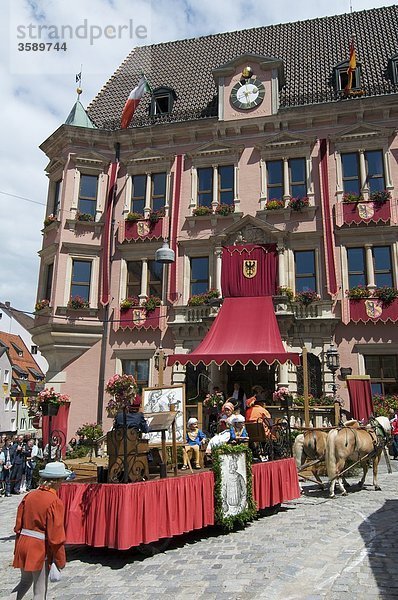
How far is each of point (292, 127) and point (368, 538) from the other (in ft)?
58.0

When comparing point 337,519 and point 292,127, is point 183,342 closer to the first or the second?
point 292,127

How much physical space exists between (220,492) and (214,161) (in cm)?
1651

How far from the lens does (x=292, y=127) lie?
21.9 metres

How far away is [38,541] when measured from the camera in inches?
211

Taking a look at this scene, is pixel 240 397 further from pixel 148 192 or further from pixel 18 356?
pixel 18 356

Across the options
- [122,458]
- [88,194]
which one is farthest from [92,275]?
[122,458]

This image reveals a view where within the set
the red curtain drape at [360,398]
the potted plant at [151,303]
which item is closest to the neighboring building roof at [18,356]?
the potted plant at [151,303]

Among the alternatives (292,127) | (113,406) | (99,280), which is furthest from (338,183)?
(113,406)

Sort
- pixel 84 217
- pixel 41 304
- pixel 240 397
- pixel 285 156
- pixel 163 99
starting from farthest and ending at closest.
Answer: pixel 163 99 → pixel 84 217 → pixel 41 304 → pixel 285 156 → pixel 240 397

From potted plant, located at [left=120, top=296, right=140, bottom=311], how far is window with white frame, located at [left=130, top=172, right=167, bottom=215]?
410 centimetres

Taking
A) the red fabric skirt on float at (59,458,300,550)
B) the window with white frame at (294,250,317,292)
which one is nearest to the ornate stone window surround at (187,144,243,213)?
the window with white frame at (294,250,317,292)

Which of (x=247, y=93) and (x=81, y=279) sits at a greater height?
(x=247, y=93)

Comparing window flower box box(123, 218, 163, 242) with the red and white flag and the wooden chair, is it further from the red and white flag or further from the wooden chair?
the wooden chair

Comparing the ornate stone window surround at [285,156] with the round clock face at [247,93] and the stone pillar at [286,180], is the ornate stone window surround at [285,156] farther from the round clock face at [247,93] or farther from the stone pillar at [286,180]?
the round clock face at [247,93]
